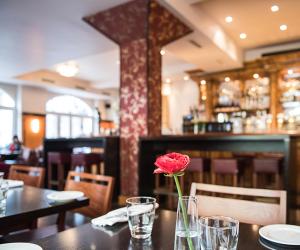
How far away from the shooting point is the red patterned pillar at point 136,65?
167 inches

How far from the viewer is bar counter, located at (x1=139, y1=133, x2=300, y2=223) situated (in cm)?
278

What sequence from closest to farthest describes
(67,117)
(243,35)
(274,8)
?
(274,8), (243,35), (67,117)

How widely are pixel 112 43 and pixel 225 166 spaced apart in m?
3.61

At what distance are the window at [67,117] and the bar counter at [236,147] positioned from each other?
763cm

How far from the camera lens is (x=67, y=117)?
40.9ft

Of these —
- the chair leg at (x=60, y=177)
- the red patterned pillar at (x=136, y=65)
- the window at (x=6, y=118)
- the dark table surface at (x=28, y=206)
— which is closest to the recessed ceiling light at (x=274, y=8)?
the red patterned pillar at (x=136, y=65)

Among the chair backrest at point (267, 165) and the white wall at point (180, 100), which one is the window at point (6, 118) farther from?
the chair backrest at point (267, 165)

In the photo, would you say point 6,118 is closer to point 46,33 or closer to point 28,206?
point 46,33

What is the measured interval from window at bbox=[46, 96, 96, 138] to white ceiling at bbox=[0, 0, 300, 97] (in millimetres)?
4050

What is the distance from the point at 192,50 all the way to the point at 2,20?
3634mm

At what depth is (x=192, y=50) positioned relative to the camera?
235 inches

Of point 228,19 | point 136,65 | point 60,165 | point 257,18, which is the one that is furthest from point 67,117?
point 257,18

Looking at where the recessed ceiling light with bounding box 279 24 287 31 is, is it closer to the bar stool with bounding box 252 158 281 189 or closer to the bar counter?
the bar counter

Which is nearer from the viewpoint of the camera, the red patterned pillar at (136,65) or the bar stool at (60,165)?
the red patterned pillar at (136,65)
